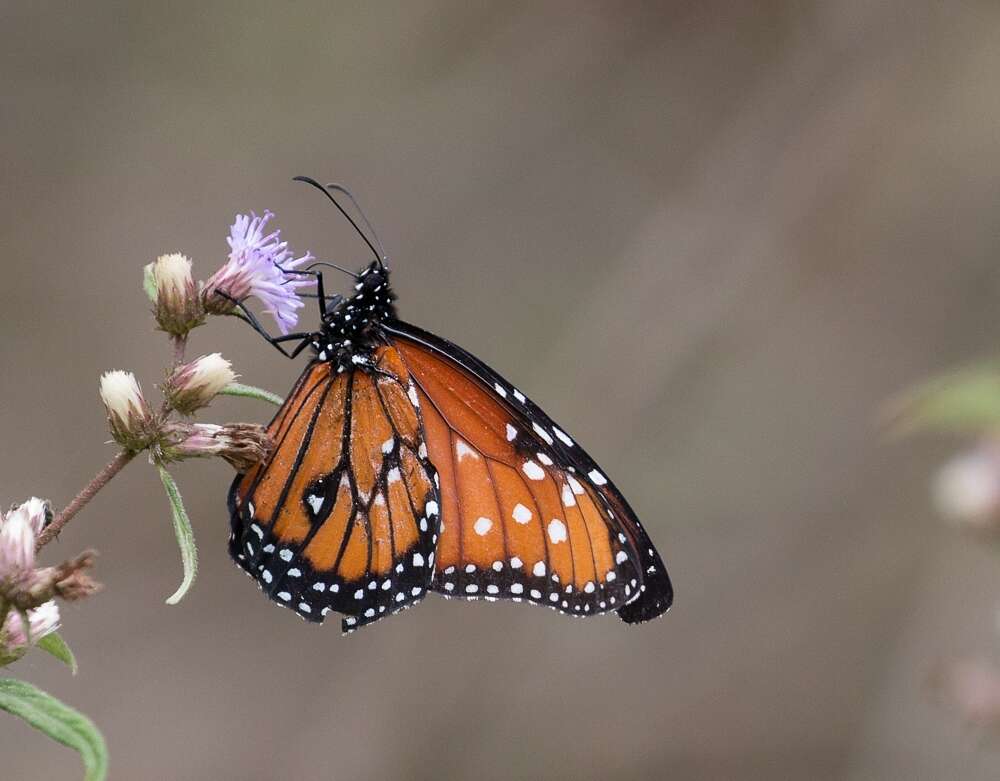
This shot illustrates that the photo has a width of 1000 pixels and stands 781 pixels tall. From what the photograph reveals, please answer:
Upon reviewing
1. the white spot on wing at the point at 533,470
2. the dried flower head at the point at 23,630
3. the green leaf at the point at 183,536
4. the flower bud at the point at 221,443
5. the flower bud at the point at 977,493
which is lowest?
the dried flower head at the point at 23,630

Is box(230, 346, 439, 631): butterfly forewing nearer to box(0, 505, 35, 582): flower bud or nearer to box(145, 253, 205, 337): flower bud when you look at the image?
box(145, 253, 205, 337): flower bud

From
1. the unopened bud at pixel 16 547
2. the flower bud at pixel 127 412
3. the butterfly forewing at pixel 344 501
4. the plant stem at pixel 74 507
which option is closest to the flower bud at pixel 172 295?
the flower bud at pixel 127 412

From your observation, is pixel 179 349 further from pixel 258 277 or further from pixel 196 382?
pixel 258 277

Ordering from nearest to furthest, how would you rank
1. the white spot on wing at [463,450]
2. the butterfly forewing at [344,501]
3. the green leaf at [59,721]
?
1. the green leaf at [59,721]
2. the butterfly forewing at [344,501]
3. the white spot on wing at [463,450]

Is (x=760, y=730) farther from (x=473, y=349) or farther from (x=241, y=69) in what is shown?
(x=241, y=69)

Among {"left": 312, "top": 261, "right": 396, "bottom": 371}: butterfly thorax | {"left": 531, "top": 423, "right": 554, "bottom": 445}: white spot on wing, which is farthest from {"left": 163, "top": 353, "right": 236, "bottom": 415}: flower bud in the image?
{"left": 531, "top": 423, "right": 554, "bottom": 445}: white spot on wing

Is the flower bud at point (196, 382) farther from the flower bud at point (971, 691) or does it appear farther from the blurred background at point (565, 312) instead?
the blurred background at point (565, 312)
